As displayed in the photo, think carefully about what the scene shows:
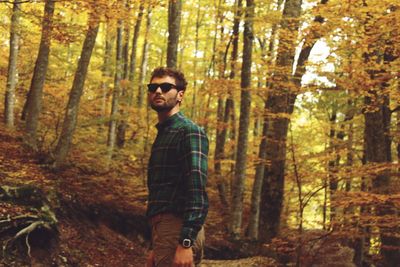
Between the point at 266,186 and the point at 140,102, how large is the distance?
10256 mm

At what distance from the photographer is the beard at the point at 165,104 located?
304cm

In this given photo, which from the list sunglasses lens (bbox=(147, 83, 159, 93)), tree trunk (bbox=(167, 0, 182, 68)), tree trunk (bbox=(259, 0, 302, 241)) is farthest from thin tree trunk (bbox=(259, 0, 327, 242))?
sunglasses lens (bbox=(147, 83, 159, 93))

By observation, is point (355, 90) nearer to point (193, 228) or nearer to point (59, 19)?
point (59, 19)

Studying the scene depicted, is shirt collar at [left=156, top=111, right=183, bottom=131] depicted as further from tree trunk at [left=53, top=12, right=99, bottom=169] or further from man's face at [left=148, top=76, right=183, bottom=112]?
tree trunk at [left=53, top=12, right=99, bottom=169]

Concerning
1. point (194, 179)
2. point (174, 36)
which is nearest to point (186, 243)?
point (194, 179)

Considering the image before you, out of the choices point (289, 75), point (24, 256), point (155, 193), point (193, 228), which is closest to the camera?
point (193, 228)

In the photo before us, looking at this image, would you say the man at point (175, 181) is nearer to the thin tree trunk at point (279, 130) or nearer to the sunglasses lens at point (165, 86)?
the sunglasses lens at point (165, 86)

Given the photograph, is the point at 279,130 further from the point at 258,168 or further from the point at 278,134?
the point at 258,168

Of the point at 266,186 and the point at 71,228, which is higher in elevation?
the point at 266,186

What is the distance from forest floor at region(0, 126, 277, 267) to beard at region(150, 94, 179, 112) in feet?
13.0

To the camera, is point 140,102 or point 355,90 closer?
point 355,90

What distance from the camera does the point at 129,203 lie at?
10.4 meters

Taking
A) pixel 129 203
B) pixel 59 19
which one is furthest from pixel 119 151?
pixel 59 19

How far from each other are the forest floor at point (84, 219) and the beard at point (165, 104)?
13.0ft
